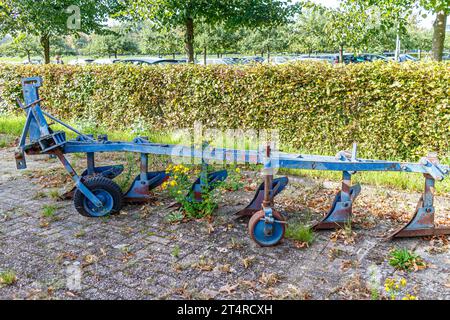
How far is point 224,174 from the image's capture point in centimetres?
506

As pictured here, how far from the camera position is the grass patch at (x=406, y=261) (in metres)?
3.68

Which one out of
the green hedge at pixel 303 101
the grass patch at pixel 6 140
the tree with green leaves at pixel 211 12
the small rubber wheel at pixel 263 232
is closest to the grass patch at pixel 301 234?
the small rubber wheel at pixel 263 232

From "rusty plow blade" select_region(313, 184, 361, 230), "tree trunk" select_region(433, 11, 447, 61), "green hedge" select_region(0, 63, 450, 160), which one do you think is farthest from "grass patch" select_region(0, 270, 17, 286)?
"tree trunk" select_region(433, 11, 447, 61)

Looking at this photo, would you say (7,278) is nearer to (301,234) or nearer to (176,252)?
(176,252)

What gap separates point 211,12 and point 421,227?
8854 millimetres

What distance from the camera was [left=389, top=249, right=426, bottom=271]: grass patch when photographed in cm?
368

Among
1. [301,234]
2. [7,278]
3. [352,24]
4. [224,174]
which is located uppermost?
[352,24]

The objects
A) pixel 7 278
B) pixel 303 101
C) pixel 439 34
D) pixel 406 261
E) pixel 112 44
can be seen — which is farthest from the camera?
pixel 112 44

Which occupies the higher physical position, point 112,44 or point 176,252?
point 112,44

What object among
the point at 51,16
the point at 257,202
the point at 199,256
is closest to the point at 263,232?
the point at 199,256

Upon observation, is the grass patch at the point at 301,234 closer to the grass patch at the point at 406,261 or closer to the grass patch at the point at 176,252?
the grass patch at the point at 406,261

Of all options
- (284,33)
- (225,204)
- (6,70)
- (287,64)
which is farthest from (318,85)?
(284,33)

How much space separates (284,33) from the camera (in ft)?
115
